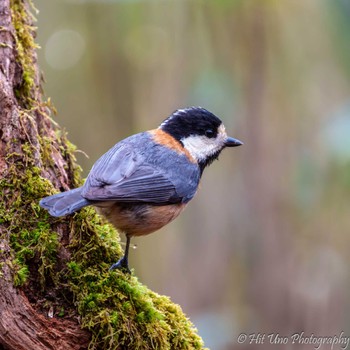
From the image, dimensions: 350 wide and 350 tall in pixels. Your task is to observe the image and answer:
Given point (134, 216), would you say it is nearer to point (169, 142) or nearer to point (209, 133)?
point (169, 142)

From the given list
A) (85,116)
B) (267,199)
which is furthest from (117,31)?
(267,199)

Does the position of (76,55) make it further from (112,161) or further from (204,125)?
(112,161)

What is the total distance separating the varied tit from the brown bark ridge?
25cm

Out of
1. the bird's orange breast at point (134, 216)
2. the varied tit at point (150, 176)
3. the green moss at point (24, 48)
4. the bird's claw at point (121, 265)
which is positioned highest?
the green moss at point (24, 48)

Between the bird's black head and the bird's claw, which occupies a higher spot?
the bird's black head

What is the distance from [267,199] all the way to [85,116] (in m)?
2.08

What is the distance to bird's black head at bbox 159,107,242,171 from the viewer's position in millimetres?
3744

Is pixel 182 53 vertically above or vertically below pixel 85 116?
above

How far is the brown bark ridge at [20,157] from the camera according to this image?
2514mm

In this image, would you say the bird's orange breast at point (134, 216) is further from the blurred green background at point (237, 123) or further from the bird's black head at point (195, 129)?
the blurred green background at point (237, 123)

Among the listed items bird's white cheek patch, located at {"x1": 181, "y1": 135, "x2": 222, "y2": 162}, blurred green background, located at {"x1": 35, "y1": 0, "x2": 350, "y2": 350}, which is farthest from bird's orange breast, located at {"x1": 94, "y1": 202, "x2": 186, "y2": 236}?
blurred green background, located at {"x1": 35, "y1": 0, "x2": 350, "y2": 350}

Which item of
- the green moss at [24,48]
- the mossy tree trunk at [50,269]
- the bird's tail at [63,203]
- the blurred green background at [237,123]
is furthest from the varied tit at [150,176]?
the blurred green background at [237,123]

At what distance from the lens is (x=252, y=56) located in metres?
5.24

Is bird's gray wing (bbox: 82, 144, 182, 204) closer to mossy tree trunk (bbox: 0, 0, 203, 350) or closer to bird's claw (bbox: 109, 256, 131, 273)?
mossy tree trunk (bbox: 0, 0, 203, 350)
